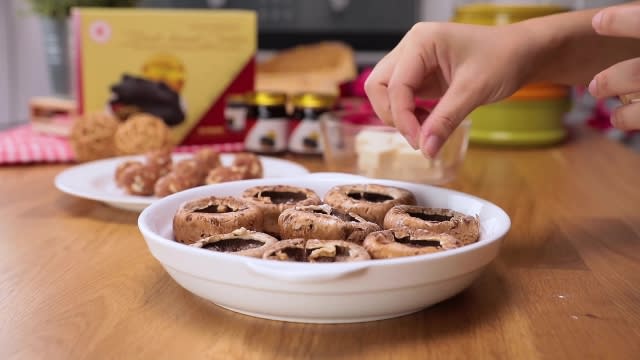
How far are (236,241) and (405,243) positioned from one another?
155 millimetres

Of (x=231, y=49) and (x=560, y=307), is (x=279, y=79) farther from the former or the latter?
(x=560, y=307)

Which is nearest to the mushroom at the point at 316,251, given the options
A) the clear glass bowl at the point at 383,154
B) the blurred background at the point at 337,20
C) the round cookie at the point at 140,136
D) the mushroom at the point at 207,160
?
the mushroom at the point at 207,160

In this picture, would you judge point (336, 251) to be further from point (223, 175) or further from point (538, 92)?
point (538, 92)

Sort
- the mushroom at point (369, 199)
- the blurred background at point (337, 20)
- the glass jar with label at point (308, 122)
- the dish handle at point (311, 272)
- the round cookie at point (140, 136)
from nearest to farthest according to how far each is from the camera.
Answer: the dish handle at point (311, 272) < the mushroom at point (369, 199) < the round cookie at point (140, 136) < the glass jar with label at point (308, 122) < the blurred background at point (337, 20)

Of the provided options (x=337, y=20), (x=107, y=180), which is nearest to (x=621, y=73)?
(x=107, y=180)

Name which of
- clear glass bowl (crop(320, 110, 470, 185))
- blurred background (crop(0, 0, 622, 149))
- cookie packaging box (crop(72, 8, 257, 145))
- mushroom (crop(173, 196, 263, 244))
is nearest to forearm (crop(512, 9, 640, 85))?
clear glass bowl (crop(320, 110, 470, 185))

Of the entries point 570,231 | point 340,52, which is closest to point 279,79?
point 340,52

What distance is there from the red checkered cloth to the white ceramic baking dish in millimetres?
862

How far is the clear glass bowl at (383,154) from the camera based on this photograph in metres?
1.26

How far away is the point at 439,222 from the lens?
2.42 ft

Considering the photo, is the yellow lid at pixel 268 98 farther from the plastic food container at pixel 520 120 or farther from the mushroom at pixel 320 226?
the mushroom at pixel 320 226

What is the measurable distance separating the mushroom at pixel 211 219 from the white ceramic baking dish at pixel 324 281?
0.06 m

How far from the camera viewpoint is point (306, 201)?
0.80 m

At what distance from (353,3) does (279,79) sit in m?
1.11
